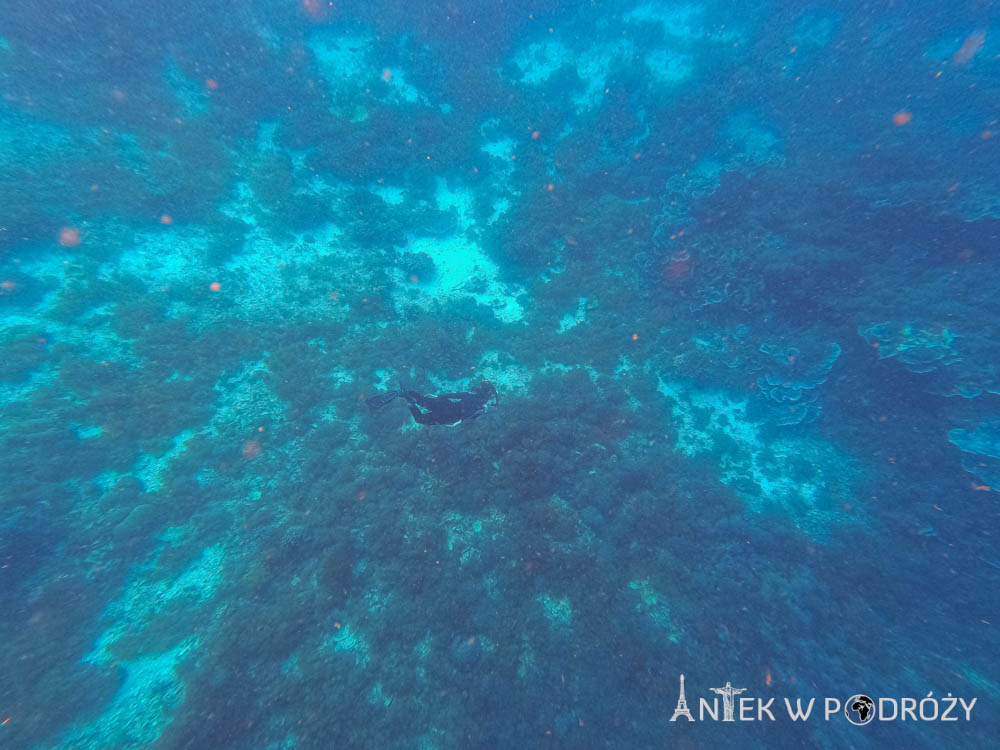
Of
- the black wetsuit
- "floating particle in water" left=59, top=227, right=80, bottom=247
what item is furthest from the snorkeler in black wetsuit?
"floating particle in water" left=59, top=227, right=80, bottom=247

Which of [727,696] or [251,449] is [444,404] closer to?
[251,449]

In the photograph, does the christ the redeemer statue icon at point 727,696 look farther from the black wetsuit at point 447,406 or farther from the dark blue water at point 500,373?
the black wetsuit at point 447,406

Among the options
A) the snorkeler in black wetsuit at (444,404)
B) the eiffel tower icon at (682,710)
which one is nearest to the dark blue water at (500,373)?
the eiffel tower icon at (682,710)

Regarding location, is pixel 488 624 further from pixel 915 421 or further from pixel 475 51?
pixel 475 51

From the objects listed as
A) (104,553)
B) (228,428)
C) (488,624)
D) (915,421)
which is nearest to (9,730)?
(104,553)

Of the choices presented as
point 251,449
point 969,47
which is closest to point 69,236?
point 251,449

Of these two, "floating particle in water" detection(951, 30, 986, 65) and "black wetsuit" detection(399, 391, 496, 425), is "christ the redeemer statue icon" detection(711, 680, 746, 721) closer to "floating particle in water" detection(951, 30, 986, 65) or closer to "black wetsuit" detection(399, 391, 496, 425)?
"black wetsuit" detection(399, 391, 496, 425)
